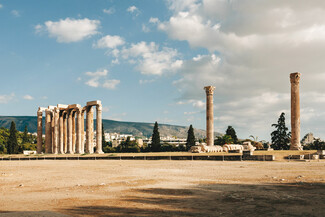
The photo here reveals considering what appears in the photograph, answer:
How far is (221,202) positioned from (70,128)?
56752 millimetres

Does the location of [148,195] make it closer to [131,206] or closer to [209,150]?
[131,206]

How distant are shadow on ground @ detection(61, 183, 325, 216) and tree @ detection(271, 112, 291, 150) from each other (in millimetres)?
60147

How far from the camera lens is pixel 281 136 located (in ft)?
224

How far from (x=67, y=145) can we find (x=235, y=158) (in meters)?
41.3

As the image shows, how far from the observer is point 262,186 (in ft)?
37.9

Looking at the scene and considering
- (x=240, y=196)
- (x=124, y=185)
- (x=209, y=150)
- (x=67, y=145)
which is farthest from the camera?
(x=67, y=145)

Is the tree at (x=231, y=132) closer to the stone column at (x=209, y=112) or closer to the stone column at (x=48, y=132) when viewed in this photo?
the stone column at (x=209, y=112)

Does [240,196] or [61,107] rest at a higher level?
[61,107]

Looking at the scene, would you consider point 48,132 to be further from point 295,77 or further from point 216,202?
point 216,202

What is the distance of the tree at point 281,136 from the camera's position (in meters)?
68.0

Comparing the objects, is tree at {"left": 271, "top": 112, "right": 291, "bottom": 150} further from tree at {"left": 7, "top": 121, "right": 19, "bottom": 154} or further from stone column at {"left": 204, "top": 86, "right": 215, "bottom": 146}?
tree at {"left": 7, "top": 121, "right": 19, "bottom": 154}

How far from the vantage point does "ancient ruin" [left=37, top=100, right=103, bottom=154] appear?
58594 mm

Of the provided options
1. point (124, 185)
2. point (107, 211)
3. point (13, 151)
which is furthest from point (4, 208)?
point (13, 151)

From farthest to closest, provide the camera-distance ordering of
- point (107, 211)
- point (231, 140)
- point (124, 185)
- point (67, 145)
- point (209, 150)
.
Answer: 1. point (231, 140)
2. point (67, 145)
3. point (209, 150)
4. point (124, 185)
5. point (107, 211)
